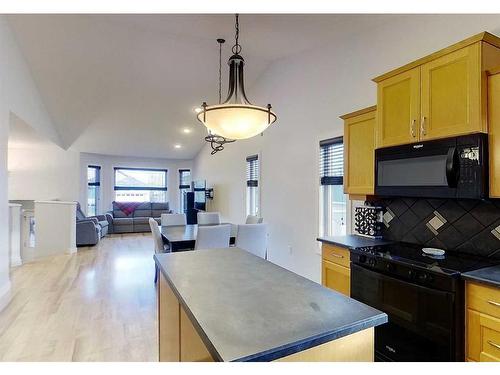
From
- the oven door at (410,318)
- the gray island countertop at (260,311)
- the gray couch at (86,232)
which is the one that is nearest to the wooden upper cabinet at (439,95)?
the oven door at (410,318)

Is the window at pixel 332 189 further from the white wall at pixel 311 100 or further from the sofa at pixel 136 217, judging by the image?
the sofa at pixel 136 217

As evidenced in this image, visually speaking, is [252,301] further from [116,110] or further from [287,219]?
[116,110]

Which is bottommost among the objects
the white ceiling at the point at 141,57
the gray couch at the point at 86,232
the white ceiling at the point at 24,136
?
the gray couch at the point at 86,232

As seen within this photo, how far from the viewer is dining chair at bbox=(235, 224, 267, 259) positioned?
3729mm

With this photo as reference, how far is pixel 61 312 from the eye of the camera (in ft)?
10.3

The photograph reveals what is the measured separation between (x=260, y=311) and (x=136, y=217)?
9.22 metres

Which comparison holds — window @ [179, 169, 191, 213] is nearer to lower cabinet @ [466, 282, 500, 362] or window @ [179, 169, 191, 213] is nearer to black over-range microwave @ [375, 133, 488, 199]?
black over-range microwave @ [375, 133, 488, 199]

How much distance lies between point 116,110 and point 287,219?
14.5 feet

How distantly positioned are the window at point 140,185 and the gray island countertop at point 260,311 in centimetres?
918

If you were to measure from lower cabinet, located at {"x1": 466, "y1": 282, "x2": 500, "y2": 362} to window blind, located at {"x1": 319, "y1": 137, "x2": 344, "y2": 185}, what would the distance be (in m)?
1.93

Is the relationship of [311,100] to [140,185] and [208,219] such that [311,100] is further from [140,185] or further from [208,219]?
[140,185]

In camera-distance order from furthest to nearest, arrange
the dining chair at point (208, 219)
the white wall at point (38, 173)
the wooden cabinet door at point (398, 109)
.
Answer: the white wall at point (38, 173)
the dining chair at point (208, 219)
the wooden cabinet door at point (398, 109)

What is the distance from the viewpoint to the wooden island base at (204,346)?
969 millimetres

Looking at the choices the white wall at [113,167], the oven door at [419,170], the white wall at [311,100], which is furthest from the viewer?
the white wall at [113,167]
